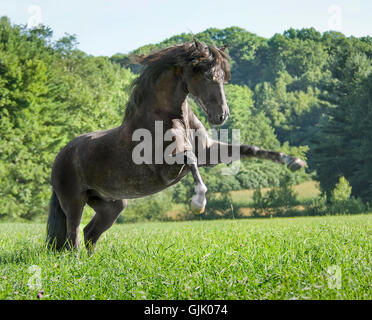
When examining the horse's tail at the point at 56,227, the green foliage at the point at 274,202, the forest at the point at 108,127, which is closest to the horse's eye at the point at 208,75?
the horse's tail at the point at 56,227

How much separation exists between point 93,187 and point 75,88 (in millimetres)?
28171

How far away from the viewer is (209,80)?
202 inches

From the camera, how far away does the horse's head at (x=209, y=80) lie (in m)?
5.09

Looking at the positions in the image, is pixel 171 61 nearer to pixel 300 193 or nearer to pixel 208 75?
pixel 208 75

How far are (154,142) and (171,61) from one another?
0.98 m

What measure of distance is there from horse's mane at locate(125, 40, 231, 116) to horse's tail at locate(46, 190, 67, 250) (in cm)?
183

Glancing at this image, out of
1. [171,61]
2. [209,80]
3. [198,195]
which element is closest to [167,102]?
[171,61]

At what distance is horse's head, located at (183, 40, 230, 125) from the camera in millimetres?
5090

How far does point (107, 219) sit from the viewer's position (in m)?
6.55

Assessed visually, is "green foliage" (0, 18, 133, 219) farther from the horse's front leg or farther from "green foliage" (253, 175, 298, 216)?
the horse's front leg

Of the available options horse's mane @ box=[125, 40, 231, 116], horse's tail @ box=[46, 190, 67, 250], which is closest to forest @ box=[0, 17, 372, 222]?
horse's tail @ box=[46, 190, 67, 250]

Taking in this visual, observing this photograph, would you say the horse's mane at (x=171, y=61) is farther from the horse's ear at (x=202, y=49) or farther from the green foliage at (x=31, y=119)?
the green foliage at (x=31, y=119)
